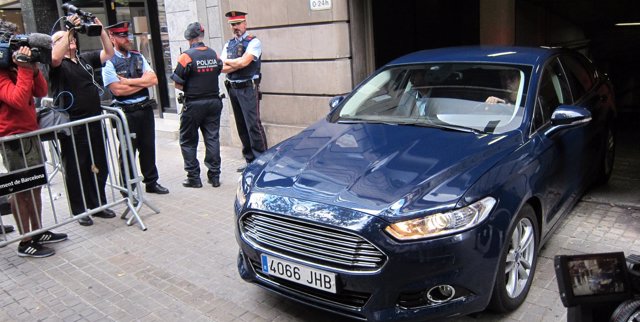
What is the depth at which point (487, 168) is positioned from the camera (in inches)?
125

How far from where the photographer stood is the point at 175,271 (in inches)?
170

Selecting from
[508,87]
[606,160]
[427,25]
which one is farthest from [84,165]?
[427,25]

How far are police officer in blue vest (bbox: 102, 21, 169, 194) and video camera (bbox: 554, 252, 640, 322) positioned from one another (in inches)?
191

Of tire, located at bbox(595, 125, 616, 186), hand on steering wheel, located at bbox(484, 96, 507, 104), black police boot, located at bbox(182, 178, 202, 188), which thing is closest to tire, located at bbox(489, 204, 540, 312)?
hand on steering wheel, located at bbox(484, 96, 507, 104)

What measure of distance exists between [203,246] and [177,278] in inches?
24.6

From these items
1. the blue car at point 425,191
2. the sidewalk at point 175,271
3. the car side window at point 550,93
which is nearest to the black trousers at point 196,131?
the sidewalk at point 175,271

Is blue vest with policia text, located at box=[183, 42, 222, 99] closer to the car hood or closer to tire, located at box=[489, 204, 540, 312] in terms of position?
the car hood

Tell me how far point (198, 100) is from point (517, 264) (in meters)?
4.25

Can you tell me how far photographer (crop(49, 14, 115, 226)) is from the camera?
5121 mm

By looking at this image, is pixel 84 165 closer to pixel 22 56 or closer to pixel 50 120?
pixel 50 120

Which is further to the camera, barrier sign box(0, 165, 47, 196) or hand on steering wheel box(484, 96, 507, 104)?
barrier sign box(0, 165, 47, 196)

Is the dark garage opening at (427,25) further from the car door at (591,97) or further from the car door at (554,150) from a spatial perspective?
the car door at (554,150)

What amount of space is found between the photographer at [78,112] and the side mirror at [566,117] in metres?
4.13

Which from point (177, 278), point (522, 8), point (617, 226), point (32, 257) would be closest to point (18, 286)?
point (32, 257)
